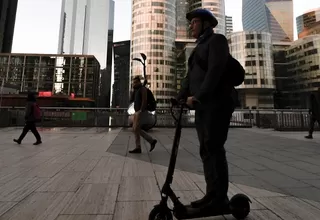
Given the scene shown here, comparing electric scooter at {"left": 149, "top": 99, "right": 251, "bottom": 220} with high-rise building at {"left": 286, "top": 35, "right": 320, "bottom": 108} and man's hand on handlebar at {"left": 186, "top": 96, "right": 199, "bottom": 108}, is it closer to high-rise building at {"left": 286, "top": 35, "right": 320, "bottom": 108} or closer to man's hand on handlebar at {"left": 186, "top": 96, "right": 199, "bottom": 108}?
man's hand on handlebar at {"left": 186, "top": 96, "right": 199, "bottom": 108}

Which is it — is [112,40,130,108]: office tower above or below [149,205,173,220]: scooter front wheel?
above

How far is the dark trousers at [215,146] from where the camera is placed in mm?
2301

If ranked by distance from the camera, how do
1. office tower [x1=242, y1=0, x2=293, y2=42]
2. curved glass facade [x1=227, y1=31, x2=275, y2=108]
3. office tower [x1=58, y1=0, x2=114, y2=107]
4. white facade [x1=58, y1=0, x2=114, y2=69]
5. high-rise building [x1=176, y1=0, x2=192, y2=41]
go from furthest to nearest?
1. white facade [x1=58, y1=0, x2=114, y2=69]
2. office tower [x1=58, y1=0, x2=114, y2=107]
3. office tower [x1=242, y1=0, x2=293, y2=42]
4. high-rise building [x1=176, y1=0, x2=192, y2=41]
5. curved glass facade [x1=227, y1=31, x2=275, y2=108]

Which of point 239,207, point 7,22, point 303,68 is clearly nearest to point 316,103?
point 239,207

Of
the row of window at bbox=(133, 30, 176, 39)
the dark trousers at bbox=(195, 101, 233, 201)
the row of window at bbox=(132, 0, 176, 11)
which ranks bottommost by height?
the dark trousers at bbox=(195, 101, 233, 201)

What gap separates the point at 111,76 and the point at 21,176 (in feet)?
564

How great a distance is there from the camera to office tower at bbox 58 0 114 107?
590 ft

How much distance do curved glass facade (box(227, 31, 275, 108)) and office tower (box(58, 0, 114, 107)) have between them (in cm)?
11651

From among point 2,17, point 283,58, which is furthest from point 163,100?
point 2,17

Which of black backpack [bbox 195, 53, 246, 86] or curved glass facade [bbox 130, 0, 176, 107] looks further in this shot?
curved glass facade [bbox 130, 0, 176, 107]

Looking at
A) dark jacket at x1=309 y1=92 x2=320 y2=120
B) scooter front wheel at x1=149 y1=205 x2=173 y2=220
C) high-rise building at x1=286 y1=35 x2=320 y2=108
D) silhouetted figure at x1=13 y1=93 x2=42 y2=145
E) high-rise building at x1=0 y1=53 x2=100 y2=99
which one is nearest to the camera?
scooter front wheel at x1=149 y1=205 x2=173 y2=220

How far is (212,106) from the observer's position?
2.34 meters

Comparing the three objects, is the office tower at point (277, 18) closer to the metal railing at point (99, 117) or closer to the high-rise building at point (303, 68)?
the high-rise building at point (303, 68)

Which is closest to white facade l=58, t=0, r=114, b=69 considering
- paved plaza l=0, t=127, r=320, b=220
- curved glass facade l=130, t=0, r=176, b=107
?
curved glass facade l=130, t=0, r=176, b=107
